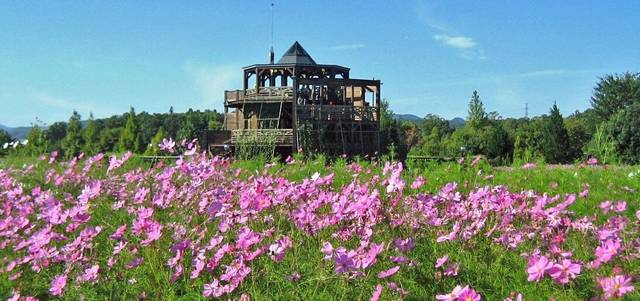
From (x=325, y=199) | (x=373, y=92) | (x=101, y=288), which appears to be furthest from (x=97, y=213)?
(x=373, y=92)

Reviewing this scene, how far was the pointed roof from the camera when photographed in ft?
98.0

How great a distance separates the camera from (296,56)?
99.7 ft

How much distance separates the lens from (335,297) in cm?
233

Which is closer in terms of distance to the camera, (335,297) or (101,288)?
(335,297)

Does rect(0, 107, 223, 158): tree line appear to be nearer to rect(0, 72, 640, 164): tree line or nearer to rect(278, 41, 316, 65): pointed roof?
rect(0, 72, 640, 164): tree line

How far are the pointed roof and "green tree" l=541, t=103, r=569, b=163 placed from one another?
463 inches

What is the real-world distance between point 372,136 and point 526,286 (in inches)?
917

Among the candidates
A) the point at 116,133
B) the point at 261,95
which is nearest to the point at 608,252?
the point at 261,95

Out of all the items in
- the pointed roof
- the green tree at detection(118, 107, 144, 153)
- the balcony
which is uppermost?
the pointed roof

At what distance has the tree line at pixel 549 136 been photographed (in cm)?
2028

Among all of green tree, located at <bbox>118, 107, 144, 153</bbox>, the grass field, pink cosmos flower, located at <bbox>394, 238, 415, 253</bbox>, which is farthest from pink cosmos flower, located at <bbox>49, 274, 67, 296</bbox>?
green tree, located at <bbox>118, 107, 144, 153</bbox>

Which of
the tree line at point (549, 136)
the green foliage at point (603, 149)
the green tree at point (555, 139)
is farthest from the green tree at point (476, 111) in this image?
the green foliage at point (603, 149)

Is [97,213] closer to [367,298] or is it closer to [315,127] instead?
[367,298]

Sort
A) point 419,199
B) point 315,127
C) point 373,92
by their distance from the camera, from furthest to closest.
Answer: point 373,92 < point 315,127 < point 419,199
